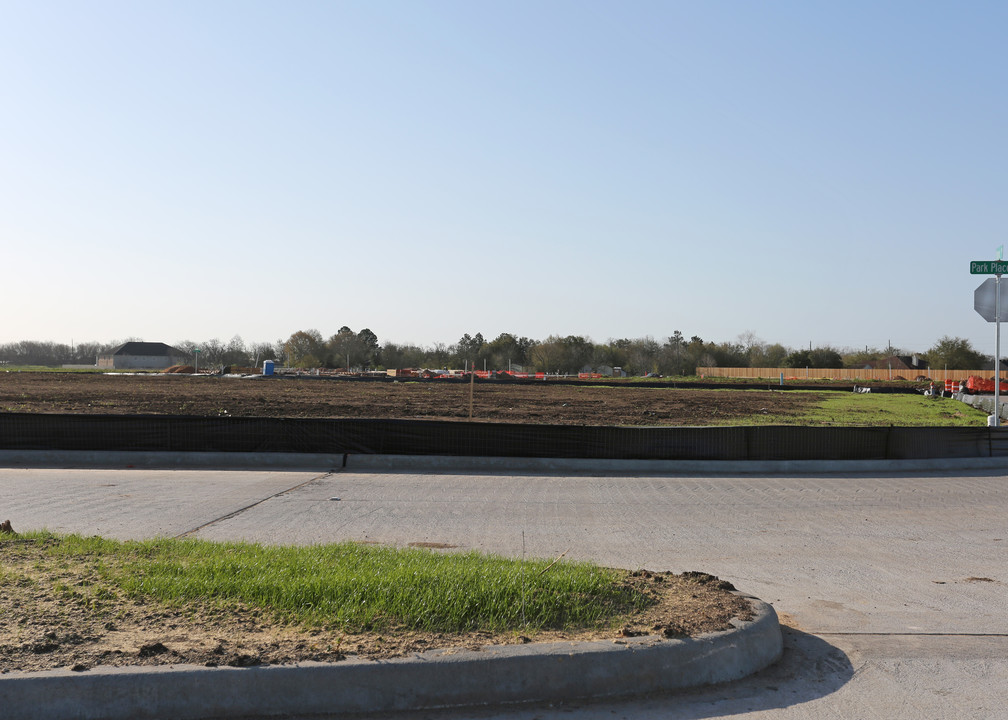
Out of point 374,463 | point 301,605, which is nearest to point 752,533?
point 301,605

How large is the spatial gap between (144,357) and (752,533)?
587ft

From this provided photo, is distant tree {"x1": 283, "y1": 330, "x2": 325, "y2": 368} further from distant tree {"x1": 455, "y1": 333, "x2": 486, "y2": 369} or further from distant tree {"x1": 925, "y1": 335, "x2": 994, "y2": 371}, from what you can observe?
distant tree {"x1": 925, "y1": 335, "x2": 994, "y2": 371}

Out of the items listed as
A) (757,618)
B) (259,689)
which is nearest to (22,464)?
(259,689)

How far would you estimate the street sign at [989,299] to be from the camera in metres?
20.7

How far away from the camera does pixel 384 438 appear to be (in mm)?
16766

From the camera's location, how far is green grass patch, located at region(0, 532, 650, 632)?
17.7 feet

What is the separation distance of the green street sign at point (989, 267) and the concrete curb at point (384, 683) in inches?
753

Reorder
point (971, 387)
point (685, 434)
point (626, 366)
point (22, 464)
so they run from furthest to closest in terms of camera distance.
A: point (626, 366)
point (971, 387)
point (685, 434)
point (22, 464)

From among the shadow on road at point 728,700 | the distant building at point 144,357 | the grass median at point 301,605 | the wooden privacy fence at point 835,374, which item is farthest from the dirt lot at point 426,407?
the distant building at point 144,357

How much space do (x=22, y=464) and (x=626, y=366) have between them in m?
131

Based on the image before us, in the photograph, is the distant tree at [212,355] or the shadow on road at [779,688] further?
the distant tree at [212,355]

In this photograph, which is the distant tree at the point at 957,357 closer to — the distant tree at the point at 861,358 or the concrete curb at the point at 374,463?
the distant tree at the point at 861,358

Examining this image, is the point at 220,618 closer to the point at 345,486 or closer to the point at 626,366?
the point at 345,486

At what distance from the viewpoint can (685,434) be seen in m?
17.1
